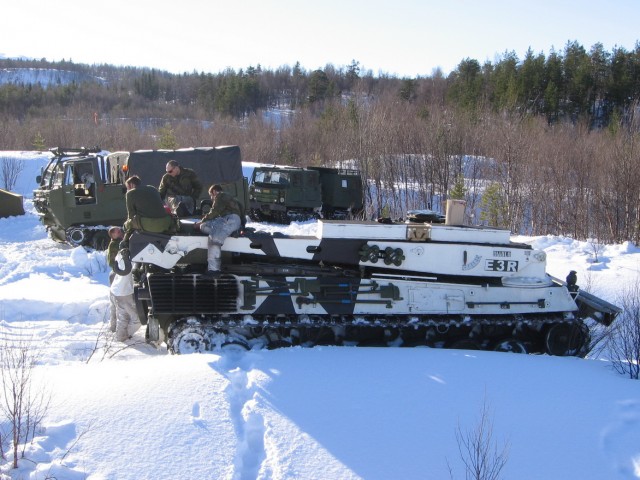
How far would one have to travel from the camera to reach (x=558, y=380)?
642 centimetres

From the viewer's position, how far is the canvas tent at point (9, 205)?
73.6ft

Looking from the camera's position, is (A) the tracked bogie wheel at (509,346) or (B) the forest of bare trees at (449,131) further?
(B) the forest of bare trees at (449,131)

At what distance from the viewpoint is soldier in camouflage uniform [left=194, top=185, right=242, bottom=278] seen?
7.76 meters

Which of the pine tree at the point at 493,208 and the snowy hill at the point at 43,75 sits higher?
the snowy hill at the point at 43,75

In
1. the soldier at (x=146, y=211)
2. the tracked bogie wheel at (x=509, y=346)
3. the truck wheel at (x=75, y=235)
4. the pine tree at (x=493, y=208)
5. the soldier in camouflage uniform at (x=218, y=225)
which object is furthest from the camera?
the pine tree at (x=493, y=208)

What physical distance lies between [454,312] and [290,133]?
144ft

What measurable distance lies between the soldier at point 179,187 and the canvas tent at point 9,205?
1461 cm

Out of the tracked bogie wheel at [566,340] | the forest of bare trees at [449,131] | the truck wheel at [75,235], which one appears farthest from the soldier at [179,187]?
the forest of bare trees at [449,131]

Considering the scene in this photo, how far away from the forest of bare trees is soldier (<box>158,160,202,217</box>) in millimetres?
17438

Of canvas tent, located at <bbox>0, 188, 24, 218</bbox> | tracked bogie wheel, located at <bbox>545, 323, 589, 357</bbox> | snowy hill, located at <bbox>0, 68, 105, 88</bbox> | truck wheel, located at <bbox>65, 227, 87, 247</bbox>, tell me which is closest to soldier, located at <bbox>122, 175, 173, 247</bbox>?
tracked bogie wheel, located at <bbox>545, 323, 589, 357</bbox>

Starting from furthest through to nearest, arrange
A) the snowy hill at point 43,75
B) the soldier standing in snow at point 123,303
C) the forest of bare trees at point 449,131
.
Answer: the snowy hill at point 43,75, the forest of bare trees at point 449,131, the soldier standing in snow at point 123,303

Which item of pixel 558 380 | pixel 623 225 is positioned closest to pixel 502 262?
pixel 558 380

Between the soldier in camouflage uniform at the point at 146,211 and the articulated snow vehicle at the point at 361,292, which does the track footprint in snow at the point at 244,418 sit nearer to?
the articulated snow vehicle at the point at 361,292

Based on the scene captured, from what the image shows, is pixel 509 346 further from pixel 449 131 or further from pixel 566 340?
pixel 449 131
